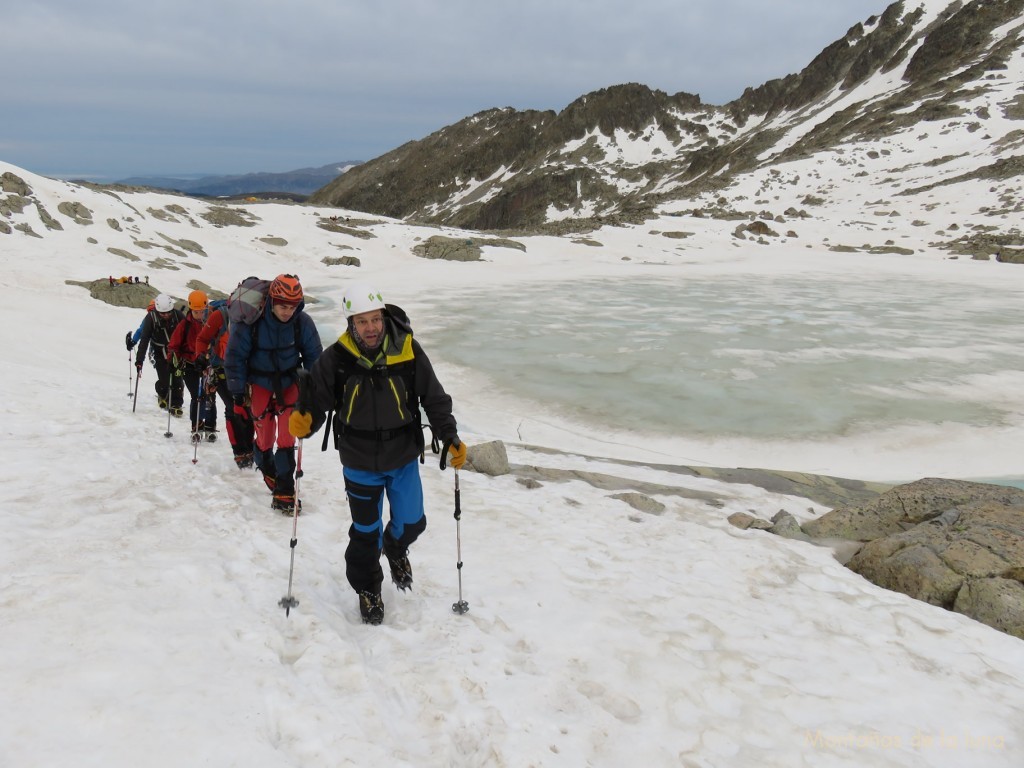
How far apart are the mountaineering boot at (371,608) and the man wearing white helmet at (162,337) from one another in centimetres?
634

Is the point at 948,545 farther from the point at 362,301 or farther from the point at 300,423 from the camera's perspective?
the point at 300,423

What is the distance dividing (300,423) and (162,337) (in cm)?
680

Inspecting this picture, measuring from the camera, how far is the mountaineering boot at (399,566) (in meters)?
4.98

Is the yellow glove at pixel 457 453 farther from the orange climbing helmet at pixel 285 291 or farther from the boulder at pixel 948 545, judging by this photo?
the boulder at pixel 948 545

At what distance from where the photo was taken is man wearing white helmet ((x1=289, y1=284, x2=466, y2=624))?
4.33 metres

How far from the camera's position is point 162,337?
9750mm

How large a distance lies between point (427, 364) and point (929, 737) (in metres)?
4.31

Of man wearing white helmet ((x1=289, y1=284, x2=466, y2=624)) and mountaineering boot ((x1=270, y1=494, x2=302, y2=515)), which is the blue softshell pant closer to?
man wearing white helmet ((x1=289, y1=284, x2=466, y2=624))

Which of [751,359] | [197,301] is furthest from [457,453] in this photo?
[751,359]

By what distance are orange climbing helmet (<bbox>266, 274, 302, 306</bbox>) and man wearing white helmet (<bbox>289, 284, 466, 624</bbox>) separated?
1.84 m

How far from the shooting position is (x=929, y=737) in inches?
159

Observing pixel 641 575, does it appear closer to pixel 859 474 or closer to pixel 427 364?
pixel 427 364

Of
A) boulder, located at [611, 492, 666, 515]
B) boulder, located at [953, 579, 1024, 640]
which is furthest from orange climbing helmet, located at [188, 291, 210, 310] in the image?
boulder, located at [953, 579, 1024, 640]

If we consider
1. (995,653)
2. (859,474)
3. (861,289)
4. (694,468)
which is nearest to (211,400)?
(694,468)
